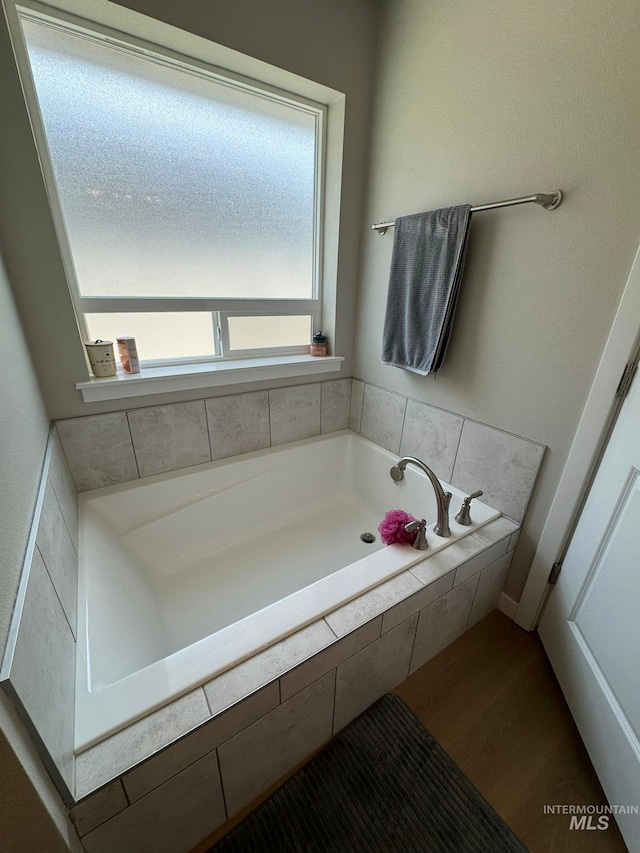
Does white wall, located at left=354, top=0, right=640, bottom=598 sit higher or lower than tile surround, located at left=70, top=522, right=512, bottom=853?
higher

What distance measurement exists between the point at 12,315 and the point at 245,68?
1.31 m

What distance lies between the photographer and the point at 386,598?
40.9 inches

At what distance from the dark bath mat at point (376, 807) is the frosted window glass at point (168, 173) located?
1824 millimetres

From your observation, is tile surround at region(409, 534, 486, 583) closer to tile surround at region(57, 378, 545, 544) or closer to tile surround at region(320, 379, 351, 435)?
tile surround at region(57, 378, 545, 544)

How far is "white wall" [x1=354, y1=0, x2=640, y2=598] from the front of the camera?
3.12 ft

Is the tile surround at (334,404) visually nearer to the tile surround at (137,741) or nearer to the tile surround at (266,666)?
the tile surround at (266,666)

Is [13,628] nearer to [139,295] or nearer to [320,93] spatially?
[139,295]

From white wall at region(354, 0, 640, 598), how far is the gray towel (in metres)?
0.08

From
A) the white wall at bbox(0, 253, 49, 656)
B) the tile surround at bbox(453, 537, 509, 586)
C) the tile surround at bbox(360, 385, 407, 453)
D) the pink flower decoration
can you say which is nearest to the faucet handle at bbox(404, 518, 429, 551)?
the pink flower decoration

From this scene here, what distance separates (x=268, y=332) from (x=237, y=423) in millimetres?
528

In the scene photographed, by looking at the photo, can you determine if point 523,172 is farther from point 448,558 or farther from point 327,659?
point 327,659

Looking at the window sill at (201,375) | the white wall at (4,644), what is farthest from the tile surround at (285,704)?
the window sill at (201,375)

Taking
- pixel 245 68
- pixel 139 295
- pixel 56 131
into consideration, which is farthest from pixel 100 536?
pixel 245 68

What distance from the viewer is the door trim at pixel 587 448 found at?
3.23 feet
